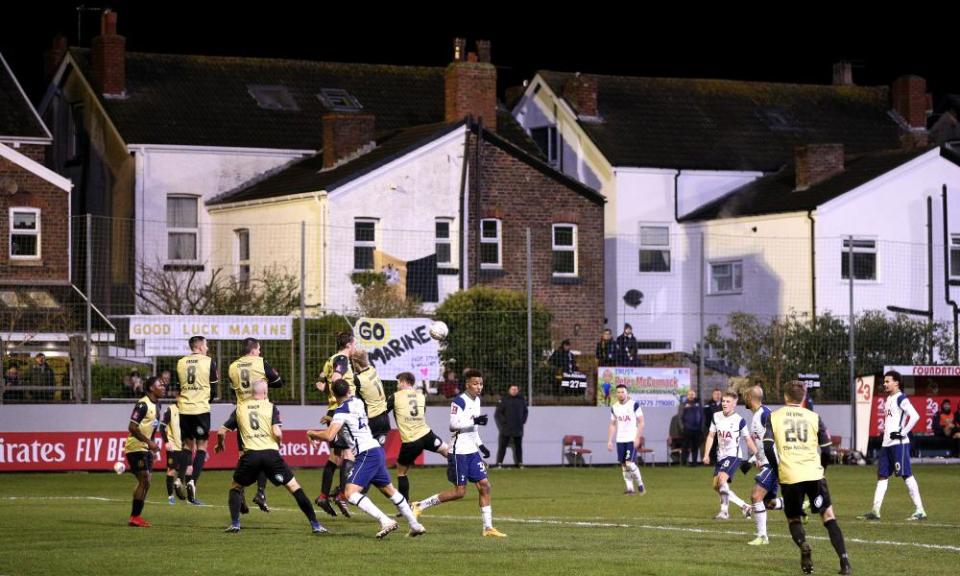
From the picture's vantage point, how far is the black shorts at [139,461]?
21.8 meters

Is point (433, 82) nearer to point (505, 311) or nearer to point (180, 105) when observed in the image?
point (180, 105)

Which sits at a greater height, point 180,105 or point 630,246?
point 180,105

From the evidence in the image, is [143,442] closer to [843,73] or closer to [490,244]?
[490,244]

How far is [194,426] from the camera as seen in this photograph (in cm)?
2494

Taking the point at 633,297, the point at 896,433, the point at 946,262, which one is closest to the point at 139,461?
the point at 896,433

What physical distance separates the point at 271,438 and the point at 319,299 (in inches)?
1023

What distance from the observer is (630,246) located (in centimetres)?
5678

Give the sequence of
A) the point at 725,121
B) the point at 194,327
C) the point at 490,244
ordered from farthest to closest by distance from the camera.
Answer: the point at 725,121 → the point at 490,244 → the point at 194,327

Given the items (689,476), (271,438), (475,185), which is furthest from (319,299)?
(271,438)

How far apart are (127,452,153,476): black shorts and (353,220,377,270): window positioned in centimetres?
2439

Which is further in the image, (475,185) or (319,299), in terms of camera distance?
(475,185)

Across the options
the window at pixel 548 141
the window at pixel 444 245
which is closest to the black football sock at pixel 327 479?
the window at pixel 444 245

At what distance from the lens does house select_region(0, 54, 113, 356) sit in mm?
33438

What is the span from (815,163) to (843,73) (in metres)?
15.6
